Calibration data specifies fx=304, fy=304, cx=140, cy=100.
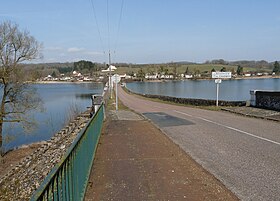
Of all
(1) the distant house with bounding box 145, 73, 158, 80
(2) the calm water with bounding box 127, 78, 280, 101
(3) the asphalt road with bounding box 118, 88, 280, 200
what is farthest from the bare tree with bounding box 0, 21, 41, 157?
(1) the distant house with bounding box 145, 73, 158, 80

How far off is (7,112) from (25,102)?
177cm

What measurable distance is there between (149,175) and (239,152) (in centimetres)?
347

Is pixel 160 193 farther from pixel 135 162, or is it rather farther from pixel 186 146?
pixel 186 146

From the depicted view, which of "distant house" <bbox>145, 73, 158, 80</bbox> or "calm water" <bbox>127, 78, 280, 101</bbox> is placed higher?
"distant house" <bbox>145, 73, 158, 80</bbox>

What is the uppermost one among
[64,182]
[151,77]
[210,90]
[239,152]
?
[64,182]

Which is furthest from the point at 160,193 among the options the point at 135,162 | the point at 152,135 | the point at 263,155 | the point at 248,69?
the point at 248,69

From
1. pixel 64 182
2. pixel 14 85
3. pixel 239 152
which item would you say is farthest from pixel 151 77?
pixel 64 182

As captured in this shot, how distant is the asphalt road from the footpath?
15.3 inches

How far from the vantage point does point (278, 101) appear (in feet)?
59.8

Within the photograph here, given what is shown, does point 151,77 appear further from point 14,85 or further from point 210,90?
point 14,85

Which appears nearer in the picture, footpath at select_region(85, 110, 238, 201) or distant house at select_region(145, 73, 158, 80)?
footpath at select_region(85, 110, 238, 201)

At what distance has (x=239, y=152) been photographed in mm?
8695

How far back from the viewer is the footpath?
5.32 metres

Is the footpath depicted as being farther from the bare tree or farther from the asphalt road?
the bare tree
